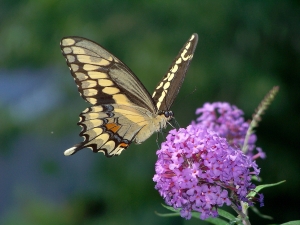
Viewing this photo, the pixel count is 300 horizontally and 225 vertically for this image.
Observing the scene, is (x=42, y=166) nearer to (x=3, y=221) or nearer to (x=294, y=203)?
(x=3, y=221)

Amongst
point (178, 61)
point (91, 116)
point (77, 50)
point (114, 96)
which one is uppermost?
point (77, 50)

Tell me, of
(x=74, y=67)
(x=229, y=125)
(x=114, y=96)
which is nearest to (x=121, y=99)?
(x=114, y=96)

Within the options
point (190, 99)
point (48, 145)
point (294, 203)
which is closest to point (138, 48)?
point (190, 99)

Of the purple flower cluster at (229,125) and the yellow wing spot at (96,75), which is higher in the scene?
the yellow wing spot at (96,75)

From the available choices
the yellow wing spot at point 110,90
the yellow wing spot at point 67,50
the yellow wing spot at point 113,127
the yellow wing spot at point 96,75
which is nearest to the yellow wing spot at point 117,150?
the yellow wing spot at point 113,127

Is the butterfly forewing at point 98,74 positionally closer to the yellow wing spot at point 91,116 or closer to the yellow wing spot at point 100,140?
the yellow wing spot at point 91,116

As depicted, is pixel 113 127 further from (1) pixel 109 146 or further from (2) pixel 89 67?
(2) pixel 89 67
